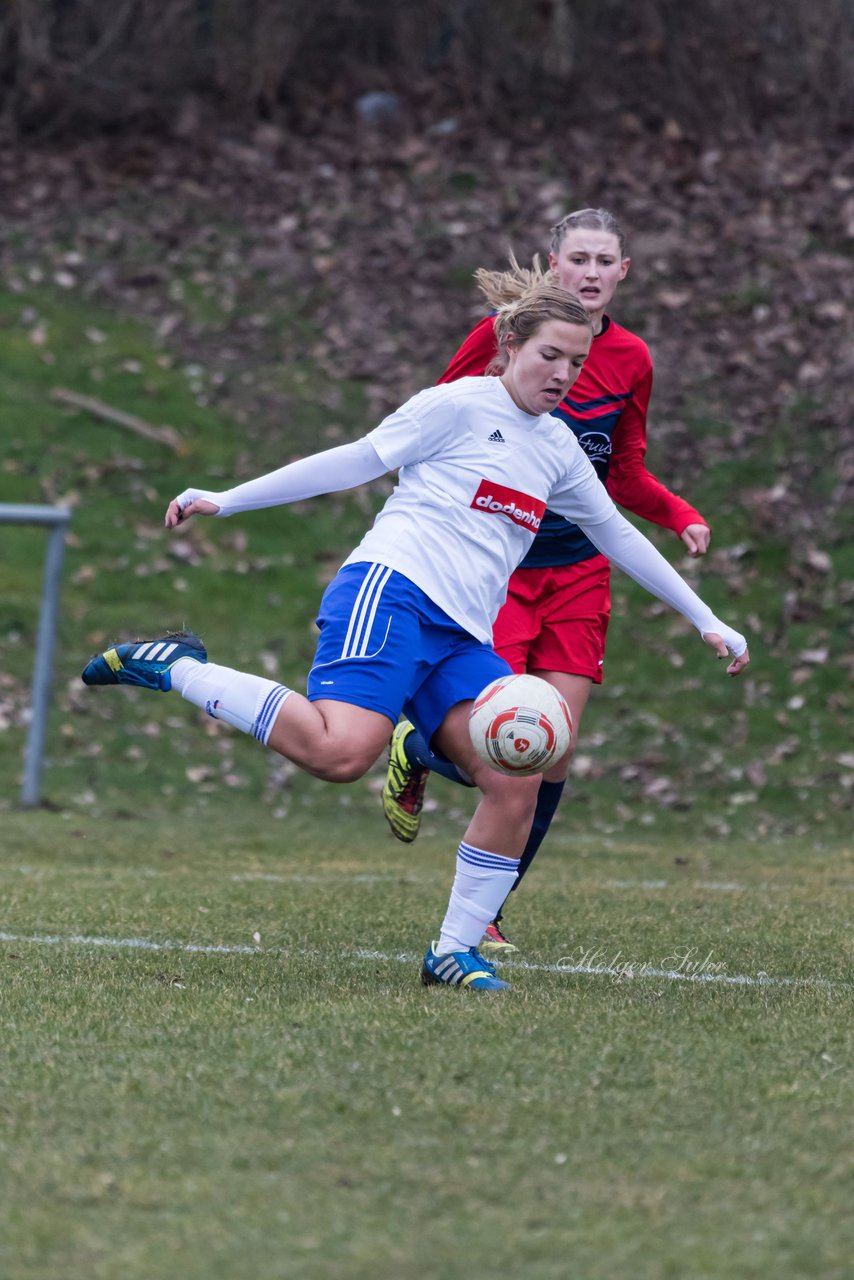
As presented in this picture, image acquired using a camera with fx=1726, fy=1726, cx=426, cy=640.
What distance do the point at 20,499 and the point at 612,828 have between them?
5238mm

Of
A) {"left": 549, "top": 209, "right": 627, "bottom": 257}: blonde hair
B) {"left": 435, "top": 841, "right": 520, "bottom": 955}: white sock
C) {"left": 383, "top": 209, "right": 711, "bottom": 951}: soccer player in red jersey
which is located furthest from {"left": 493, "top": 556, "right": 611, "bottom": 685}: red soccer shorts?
{"left": 435, "top": 841, "right": 520, "bottom": 955}: white sock

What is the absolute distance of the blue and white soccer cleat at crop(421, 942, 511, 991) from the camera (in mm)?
4590

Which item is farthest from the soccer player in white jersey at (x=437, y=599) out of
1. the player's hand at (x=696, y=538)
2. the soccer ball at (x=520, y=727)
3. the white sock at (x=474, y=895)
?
the player's hand at (x=696, y=538)

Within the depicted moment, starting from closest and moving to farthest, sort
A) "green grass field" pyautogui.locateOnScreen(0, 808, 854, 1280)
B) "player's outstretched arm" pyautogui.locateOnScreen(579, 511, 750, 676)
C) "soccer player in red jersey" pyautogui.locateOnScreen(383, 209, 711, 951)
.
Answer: "green grass field" pyautogui.locateOnScreen(0, 808, 854, 1280) < "player's outstretched arm" pyautogui.locateOnScreen(579, 511, 750, 676) < "soccer player in red jersey" pyautogui.locateOnScreen(383, 209, 711, 951)

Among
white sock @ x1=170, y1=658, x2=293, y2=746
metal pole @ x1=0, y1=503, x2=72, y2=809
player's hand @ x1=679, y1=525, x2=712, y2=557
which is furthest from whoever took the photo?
metal pole @ x1=0, y1=503, x2=72, y2=809

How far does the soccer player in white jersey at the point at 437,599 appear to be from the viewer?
4.58 meters

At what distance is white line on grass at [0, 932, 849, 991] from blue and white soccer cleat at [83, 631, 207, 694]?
91cm

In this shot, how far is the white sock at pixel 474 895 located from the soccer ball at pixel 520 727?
0.34m

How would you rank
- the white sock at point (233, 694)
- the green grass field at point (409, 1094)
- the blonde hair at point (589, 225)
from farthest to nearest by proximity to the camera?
the blonde hair at point (589, 225), the white sock at point (233, 694), the green grass field at point (409, 1094)

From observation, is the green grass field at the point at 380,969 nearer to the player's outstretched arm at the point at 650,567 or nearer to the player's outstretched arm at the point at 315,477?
the player's outstretched arm at the point at 650,567

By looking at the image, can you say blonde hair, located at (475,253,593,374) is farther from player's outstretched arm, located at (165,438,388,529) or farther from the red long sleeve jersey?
the red long sleeve jersey

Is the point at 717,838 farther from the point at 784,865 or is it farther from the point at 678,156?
the point at 678,156

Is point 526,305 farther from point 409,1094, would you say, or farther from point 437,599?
point 409,1094

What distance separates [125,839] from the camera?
27.8ft
